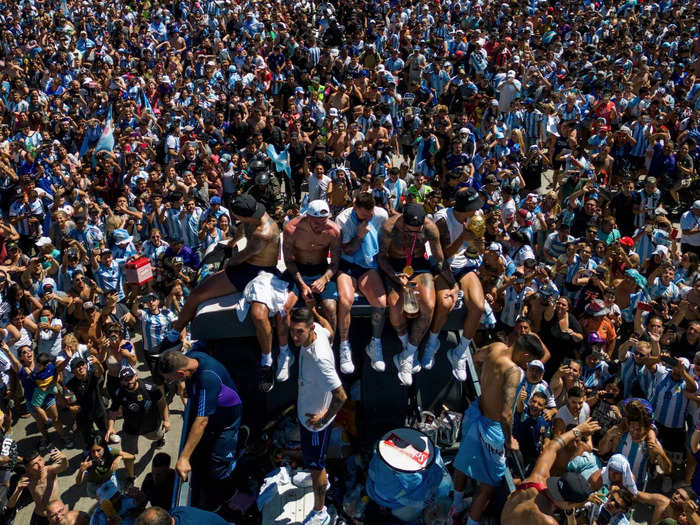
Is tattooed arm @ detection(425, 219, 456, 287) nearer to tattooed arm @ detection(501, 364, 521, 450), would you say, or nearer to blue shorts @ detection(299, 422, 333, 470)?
tattooed arm @ detection(501, 364, 521, 450)

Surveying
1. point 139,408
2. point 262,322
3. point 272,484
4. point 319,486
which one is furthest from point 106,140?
point 319,486

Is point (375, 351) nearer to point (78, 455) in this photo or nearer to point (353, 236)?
point (353, 236)

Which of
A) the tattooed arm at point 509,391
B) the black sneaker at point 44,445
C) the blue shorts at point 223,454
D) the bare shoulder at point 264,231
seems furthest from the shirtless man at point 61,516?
the tattooed arm at point 509,391

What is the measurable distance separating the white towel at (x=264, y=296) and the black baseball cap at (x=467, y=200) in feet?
6.32

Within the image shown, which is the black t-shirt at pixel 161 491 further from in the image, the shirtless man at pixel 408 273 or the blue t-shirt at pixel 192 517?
the shirtless man at pixel 408 273

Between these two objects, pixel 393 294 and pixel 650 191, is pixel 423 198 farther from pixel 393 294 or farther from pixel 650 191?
pixel 393 294

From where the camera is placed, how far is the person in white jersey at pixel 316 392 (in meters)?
5.33

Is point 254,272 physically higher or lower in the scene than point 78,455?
higher

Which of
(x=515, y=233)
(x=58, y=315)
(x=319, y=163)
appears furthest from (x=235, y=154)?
(x=515, y=233)

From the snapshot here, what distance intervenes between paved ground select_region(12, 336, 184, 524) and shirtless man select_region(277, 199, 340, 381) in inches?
112

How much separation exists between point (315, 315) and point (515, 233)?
16.4ft

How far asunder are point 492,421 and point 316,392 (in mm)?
1638

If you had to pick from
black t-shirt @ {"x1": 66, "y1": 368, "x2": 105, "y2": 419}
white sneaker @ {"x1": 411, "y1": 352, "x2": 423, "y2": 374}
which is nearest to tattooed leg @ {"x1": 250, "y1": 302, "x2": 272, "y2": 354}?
white sneaker @ {"x1": 411, "y1": 352, "x2": 423, "y2": 374}

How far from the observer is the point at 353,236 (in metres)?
6.38
